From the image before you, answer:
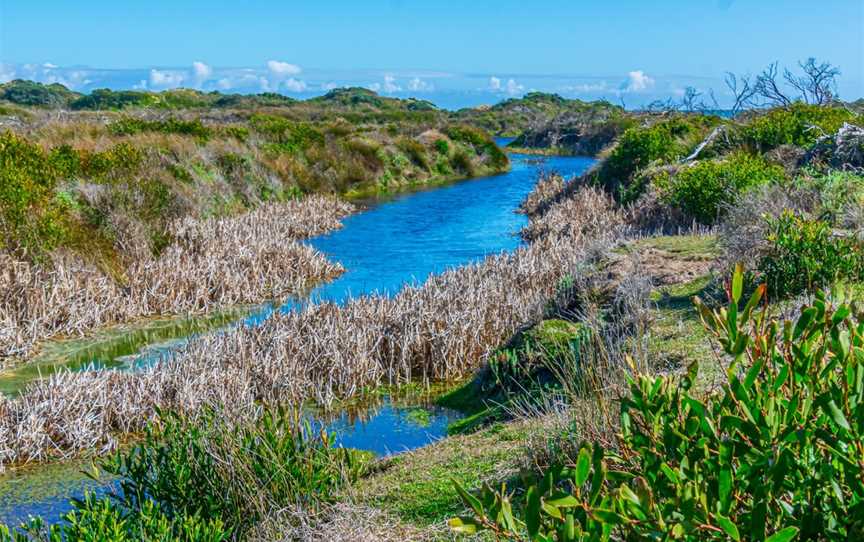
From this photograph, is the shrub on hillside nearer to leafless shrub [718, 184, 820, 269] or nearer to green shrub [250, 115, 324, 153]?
leafless shrub [718, 184, 820, 269]

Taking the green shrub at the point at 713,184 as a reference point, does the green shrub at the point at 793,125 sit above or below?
above

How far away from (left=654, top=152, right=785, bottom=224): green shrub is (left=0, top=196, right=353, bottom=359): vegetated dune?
7.67 meters

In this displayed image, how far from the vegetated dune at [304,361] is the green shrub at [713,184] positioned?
4.52 metres

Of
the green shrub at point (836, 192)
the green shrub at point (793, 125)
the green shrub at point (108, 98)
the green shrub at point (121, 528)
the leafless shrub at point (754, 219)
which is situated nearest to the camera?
the green shrub at point (121, 528)

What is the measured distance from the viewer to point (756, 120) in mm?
24281

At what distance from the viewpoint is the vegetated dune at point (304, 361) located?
9.11 meters

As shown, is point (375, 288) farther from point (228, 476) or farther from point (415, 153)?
point (415, 153)

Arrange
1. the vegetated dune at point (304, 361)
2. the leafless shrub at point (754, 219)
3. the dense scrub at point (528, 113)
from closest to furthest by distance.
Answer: the vegetated dune at point (304, 361), the leafless shrub at point (754, 219), the dense scrub at point (528, 113)

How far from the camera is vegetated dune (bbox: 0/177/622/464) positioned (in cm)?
911

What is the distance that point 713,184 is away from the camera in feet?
57.9

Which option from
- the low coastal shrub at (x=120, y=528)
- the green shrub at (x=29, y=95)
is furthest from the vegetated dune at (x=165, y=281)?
the green shrub at (x=29, y=95)

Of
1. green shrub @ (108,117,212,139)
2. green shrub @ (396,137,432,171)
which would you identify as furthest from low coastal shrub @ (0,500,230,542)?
green shrub @ (396,137,432,171)

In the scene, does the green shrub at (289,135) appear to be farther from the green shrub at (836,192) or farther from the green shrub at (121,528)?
the green shrub at (121,528)

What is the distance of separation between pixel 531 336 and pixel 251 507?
15.0ft
